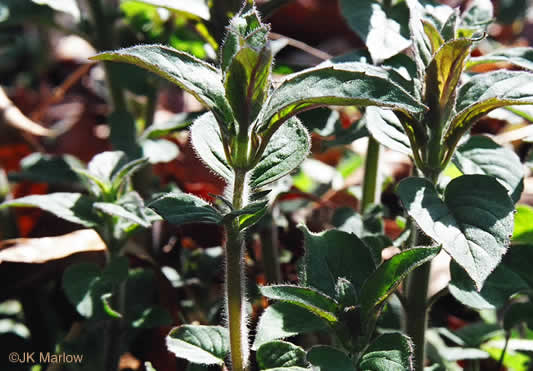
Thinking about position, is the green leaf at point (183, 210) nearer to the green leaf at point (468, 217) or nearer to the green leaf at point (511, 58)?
the green leaf at point (468, 217)

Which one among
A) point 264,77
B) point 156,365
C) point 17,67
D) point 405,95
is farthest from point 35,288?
point 17,67

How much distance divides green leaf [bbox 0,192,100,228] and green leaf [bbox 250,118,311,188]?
0.42 m

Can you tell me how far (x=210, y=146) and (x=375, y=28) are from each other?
1.53ft

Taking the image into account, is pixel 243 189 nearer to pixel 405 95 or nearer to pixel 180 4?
pixel 405 95

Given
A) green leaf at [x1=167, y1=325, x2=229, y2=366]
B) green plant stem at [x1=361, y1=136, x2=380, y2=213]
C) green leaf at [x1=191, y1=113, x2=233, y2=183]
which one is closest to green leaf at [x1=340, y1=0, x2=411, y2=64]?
green plant stem at [x1=361, y1=136, x2=380, y2=213]

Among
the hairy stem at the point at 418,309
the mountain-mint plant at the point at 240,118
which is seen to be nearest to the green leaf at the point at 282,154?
the mountain-mint plant at the point at 240,118

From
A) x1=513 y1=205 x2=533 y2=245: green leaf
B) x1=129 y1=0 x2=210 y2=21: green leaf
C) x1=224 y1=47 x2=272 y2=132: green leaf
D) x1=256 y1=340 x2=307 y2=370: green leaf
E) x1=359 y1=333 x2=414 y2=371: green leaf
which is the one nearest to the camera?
x1=224 y1=47 x2=272 y2=132: green leaf

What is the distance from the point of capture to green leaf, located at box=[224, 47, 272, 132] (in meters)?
0.84

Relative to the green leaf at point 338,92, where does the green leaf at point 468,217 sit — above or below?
below

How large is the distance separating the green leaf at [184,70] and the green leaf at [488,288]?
0.51 m

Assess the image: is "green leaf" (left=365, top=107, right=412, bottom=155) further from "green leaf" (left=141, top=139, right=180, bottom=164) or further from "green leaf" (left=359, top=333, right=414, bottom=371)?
"green leaf" (left=141, top=139, right=180, bottom=164)

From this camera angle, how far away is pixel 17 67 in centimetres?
339

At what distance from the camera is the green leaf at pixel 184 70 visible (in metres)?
0.88

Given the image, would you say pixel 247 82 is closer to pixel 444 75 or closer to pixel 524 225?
pixel 444 75
